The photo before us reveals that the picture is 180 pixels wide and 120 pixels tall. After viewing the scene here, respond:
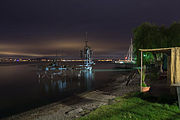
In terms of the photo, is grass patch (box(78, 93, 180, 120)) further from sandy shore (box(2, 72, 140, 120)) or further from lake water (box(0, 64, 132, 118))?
lake water (box(0, 64, 132, 118))

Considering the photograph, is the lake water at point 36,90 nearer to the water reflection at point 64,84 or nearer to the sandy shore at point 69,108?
the water reflection at point 64,84

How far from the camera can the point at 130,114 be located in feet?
18.2

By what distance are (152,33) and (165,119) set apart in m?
18.4

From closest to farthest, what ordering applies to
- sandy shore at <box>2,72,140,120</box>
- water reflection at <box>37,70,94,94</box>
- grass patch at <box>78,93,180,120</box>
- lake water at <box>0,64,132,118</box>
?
grass patch at <box>78,93,180,120</box>, sandy shore at <box>2,72,140,120</box>, lake water at <box>0,64,132,118</box>, water reflection at <box>37,70,94,94</box>

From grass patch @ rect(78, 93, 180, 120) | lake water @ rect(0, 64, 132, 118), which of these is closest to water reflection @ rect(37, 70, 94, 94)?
lake water @ rect(0, 64, 132, 118)

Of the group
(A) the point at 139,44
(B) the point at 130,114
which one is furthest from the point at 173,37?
(B) the point at 130,114

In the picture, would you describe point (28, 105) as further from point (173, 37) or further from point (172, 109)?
point (173, 37)

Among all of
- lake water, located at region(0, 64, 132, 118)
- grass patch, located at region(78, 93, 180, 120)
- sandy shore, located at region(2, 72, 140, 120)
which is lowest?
lake water, located at region(0, 64, 132, 118)

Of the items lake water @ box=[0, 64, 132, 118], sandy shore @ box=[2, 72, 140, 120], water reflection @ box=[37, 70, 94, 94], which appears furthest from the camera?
water reflection @ box=[37, 70, 94, 94]

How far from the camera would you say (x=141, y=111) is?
229 inches

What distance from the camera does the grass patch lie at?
5273 mm

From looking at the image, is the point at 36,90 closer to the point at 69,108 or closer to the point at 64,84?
the point at 64,84

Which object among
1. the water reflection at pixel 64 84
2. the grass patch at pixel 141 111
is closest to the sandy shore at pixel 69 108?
the grass patch at pixel 141 111

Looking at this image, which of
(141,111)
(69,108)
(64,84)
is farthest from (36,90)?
(141,111)
